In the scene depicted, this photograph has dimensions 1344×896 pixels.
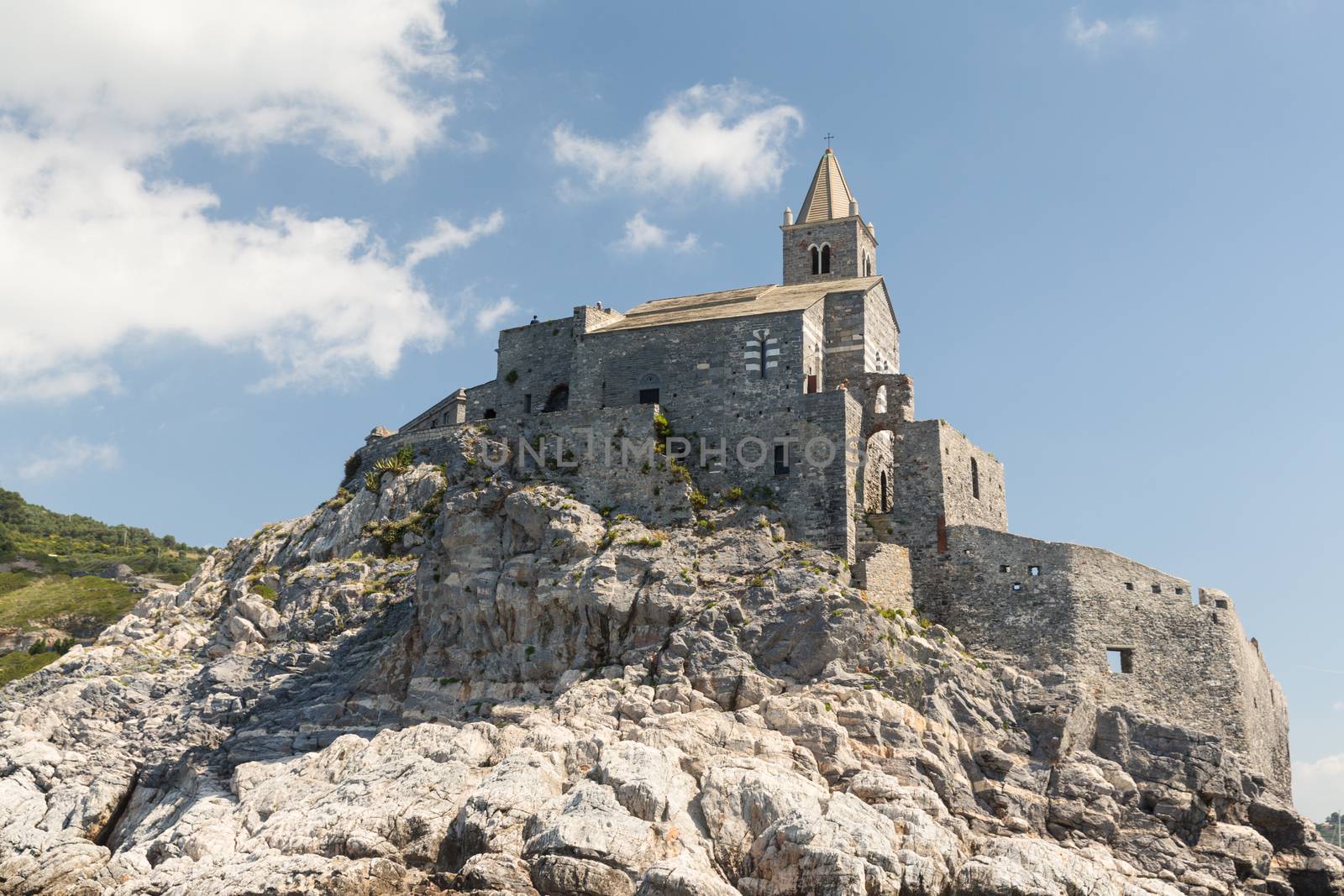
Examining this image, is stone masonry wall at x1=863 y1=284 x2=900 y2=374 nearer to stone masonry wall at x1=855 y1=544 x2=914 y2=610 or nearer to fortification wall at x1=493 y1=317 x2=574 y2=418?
stone masonry wall at x1=855 y1=544 x2=914 y2=610

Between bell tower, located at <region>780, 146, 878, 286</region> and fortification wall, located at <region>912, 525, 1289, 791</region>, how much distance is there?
1427 centimetres

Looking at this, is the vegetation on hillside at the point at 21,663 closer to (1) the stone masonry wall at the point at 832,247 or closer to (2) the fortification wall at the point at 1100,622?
(1) the stone masonry wall at the point at 832,247

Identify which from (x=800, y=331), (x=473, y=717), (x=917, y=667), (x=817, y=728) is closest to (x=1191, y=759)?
(x=917, y=667)

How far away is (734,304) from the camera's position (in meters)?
52.3

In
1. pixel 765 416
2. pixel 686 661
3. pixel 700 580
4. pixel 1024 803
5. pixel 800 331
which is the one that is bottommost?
pixel 1024 803

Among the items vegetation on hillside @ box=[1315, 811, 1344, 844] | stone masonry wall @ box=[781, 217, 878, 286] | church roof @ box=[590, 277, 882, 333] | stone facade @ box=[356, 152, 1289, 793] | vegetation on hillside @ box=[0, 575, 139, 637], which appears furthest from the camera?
vegetation on hillside @ box=[1315, 811, 1344, 844]

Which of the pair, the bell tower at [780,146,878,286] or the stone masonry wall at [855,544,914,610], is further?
the bell tower at [780,146,878,286]

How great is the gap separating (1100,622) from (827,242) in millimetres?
20037

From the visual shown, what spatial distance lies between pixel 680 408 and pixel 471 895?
2115 cm

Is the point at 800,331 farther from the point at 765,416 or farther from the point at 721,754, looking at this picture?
the point at 721,754

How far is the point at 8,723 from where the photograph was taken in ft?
161

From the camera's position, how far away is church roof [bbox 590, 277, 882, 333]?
5041 cm

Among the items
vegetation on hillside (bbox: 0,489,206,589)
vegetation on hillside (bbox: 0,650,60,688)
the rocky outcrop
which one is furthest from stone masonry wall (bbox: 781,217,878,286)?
vegetation on hillside (bbox: 0,489,206,589)

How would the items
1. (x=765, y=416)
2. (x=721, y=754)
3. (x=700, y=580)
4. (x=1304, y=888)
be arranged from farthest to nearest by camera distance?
(x=765, y=416)
(x=700, y=580)
(x=1304, y=888)
(x=721, y=754)
